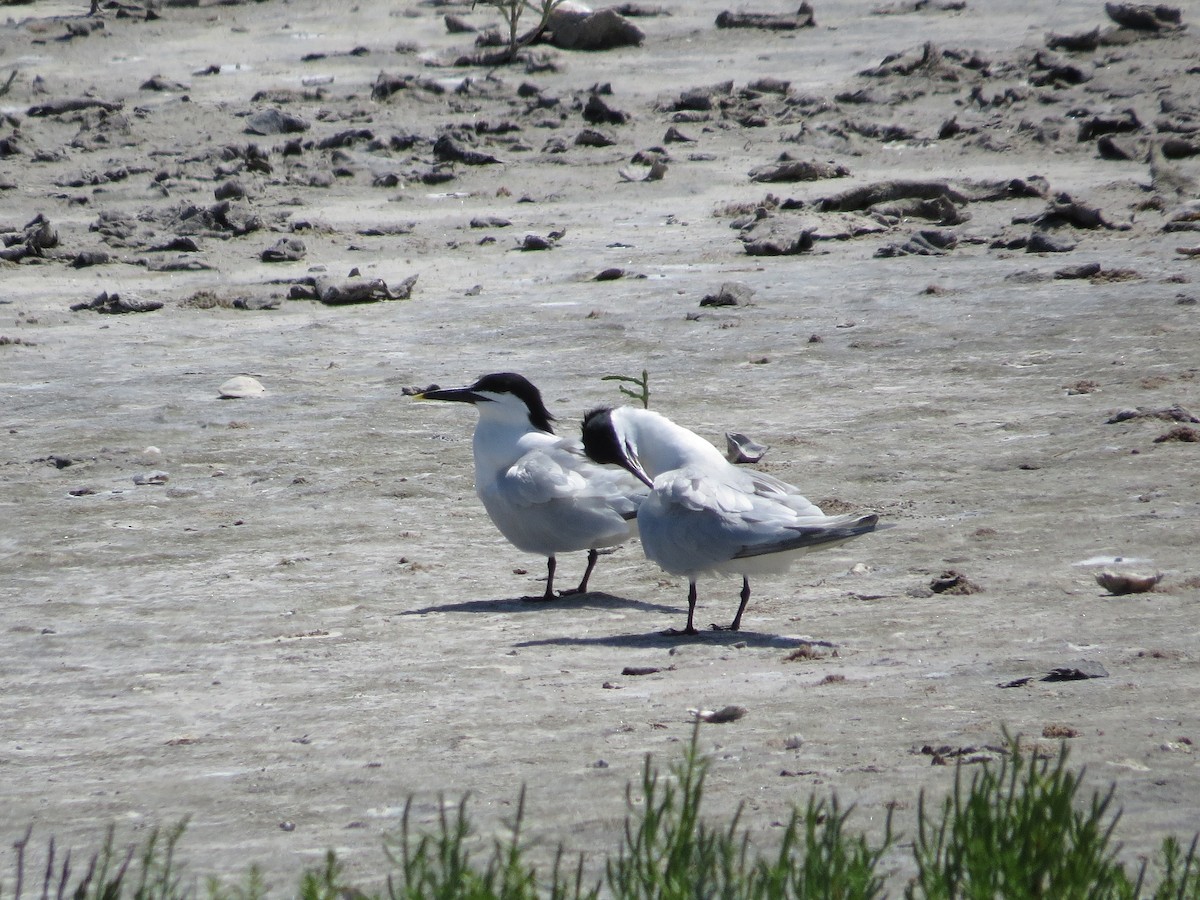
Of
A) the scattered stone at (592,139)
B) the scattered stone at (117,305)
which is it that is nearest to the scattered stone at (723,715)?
the scattered stone at (117,305)

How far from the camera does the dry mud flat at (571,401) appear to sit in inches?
156

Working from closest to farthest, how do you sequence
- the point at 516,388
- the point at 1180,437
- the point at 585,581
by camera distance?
1. the point at 585,581
2. the point at 516,388
3. the point at 1180,437

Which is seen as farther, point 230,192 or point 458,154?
point 458,154

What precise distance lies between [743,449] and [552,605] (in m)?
1.71

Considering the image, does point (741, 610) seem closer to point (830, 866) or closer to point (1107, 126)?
point (830, 866)

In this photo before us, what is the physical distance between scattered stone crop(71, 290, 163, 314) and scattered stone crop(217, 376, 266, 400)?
1.94m

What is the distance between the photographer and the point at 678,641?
5223mm

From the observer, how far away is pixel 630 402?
841cm

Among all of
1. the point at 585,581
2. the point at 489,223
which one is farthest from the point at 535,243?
the point at 585,581

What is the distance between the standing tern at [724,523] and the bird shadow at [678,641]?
55 mm

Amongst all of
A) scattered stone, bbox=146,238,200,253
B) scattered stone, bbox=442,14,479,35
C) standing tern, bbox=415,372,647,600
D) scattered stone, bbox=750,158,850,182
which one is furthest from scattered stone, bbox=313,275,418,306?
scattered stone, bbox=442,14,479,35

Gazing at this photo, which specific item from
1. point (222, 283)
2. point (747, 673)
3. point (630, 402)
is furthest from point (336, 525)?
point (222, 283)

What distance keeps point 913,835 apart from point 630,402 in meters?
5.25

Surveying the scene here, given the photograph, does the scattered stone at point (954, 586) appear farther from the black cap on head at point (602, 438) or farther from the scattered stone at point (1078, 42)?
the scattered stone at point (1078, 42)
